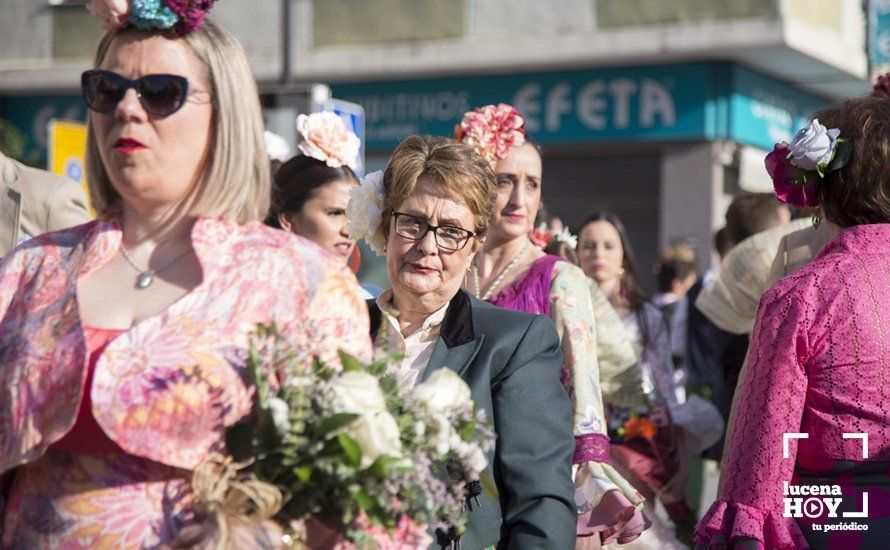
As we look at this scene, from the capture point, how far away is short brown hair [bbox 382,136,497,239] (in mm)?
4133

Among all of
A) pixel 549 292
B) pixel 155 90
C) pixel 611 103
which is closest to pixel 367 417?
pixel 155 90

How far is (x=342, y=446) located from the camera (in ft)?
8.50

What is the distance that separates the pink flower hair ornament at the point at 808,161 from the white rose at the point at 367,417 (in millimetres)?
1678

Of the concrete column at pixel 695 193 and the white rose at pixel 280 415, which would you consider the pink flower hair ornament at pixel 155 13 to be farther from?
the concrete column at pixel 695 193

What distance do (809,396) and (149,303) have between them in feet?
5.78

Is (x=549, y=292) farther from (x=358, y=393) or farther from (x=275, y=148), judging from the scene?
(x=358, y=393)

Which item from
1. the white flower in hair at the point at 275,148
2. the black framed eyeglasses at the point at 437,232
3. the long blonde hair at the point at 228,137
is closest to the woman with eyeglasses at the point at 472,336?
the black framed eyeglasses at the point at 437,232

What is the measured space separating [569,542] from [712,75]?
13.9 metres

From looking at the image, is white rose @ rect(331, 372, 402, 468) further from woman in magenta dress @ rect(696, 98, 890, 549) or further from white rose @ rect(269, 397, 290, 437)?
A: woman in magenta dress @ rect(696, 98, 890, 549)

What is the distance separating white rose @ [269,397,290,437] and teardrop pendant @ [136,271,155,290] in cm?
44

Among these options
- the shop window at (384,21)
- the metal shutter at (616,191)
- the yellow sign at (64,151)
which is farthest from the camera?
the shop window at (384,21)

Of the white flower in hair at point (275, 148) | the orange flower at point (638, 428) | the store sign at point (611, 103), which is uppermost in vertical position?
the store sign at point (611, 103)

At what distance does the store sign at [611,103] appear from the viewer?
17.2m

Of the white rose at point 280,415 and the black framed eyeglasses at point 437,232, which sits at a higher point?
the black framed eyeglasses at point 437,232
